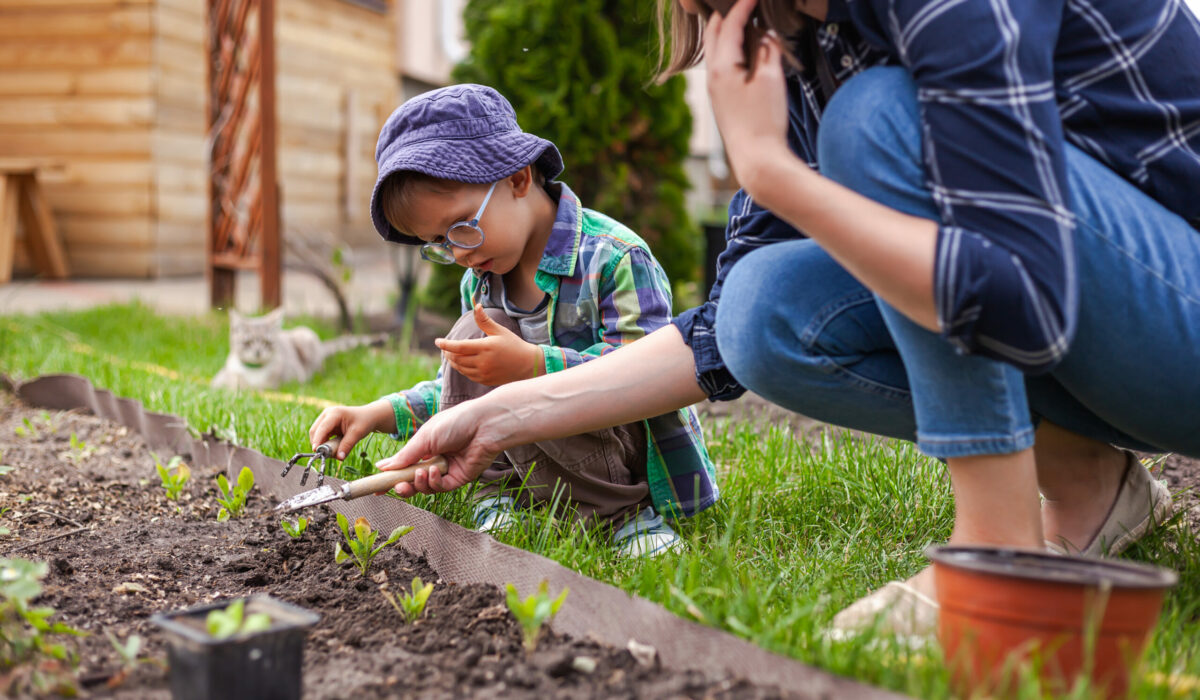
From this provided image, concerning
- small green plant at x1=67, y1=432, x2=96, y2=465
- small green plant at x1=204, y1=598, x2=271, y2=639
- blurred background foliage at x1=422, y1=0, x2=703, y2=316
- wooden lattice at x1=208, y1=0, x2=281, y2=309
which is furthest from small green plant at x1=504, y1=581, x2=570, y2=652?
wooden lattice at x1=208, y1=0, x2=281, y2=309

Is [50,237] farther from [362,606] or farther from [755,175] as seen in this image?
[755,175]

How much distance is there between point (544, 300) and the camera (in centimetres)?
205

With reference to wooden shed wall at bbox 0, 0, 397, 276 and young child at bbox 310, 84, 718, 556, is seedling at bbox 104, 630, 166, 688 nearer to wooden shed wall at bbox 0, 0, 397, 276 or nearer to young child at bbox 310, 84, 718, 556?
young child at bbox 310, 84, 718, 556

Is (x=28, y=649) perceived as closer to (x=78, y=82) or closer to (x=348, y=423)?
(x=348, y=423)

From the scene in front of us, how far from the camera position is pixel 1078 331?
1.28 metres

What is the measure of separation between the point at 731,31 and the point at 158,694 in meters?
1.02

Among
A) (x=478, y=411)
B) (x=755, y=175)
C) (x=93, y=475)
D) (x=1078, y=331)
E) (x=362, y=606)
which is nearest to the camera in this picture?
(x=755, y=175)

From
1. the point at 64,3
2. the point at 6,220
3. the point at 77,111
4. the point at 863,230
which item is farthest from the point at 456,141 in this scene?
the point at 64,3

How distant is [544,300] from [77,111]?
6554mm

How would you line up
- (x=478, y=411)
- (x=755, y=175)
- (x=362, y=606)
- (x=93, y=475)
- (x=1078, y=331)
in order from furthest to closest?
1. (x=93, y=475)
2. (x=478, y=411)
3. (x=362, y=606)
4. (x=1078, y=331)
5. (x=755, y=175)

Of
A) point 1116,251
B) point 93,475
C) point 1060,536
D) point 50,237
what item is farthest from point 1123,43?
point 50,237

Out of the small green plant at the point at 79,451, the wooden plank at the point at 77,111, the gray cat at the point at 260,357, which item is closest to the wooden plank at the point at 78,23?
the wooden plank at the point at 77,111

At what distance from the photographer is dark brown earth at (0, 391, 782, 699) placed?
3.94 feet

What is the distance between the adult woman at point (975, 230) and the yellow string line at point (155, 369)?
1841 mm
